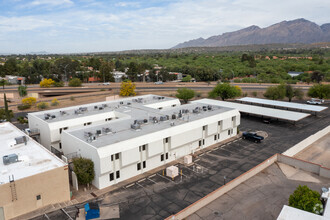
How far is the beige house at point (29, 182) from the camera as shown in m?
24.3

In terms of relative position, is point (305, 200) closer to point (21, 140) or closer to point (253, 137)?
point (253, 137)

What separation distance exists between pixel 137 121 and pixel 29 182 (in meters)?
17.7

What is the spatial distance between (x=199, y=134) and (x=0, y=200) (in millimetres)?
26916

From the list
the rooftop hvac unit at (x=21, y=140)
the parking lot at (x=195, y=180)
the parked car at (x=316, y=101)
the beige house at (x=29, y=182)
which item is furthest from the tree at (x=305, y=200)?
the parked car at (x=316, y=101)

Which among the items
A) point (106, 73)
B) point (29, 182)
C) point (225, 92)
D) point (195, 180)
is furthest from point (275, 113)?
point (106, 73)

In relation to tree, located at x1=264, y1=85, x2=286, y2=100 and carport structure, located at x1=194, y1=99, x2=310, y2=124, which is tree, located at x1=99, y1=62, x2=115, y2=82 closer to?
tree, located at x1=264, y1=85, x2=286, y2=100

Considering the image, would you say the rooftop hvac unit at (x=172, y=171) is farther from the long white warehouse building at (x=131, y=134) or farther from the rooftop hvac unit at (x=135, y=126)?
the rooftop hvac unit at (x=135, y=126)

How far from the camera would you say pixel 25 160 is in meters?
29.0

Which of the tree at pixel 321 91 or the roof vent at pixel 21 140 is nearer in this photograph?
the roof vent at pixel 21 140

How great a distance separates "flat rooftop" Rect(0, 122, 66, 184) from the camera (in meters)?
26.1

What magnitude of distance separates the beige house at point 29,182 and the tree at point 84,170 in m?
1.63

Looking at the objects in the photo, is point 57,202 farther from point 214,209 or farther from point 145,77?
point 145,77

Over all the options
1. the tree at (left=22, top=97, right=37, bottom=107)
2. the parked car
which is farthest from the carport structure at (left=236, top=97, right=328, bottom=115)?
the tree at (left=22, top=97, right=37, bottom=107)

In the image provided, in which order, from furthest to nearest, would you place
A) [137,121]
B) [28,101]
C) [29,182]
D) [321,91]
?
[321,91]
[28,101]
[137,121]
[29,182]
